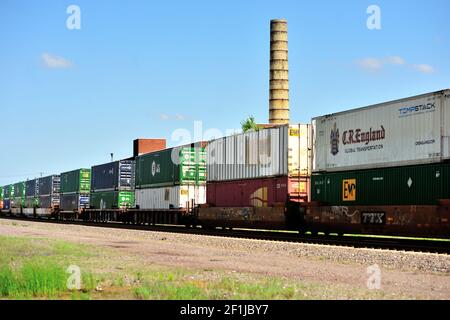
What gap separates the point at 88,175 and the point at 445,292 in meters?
52.6

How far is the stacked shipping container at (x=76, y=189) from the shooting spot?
6131cm

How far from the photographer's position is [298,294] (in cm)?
1063

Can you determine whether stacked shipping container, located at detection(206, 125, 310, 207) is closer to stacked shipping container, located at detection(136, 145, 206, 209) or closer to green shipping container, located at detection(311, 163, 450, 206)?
green shipping container, located at detection(311, 163, 450, 206)

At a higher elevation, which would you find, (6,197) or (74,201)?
(6,197)

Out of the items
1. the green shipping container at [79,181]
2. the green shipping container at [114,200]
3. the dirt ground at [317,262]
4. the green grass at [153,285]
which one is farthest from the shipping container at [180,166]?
the green grass at [153,285]

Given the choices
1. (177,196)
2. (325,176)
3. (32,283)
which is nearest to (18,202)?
(177,196)

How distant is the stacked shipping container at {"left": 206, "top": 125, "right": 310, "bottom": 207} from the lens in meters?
29.5

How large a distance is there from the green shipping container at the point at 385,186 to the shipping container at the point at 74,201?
37.3 meters

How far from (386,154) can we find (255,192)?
912 cm

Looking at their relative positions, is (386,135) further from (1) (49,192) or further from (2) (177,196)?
(1) (49,192)

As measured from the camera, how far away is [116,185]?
5181 centimetres

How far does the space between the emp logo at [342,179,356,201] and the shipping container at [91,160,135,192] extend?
27.1 meters

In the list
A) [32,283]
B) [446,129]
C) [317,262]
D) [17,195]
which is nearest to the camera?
[32,283]

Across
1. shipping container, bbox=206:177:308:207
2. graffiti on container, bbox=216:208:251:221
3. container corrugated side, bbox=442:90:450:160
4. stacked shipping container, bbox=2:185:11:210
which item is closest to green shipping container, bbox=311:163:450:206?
container corrugated side, bbox=442:90:450:160
